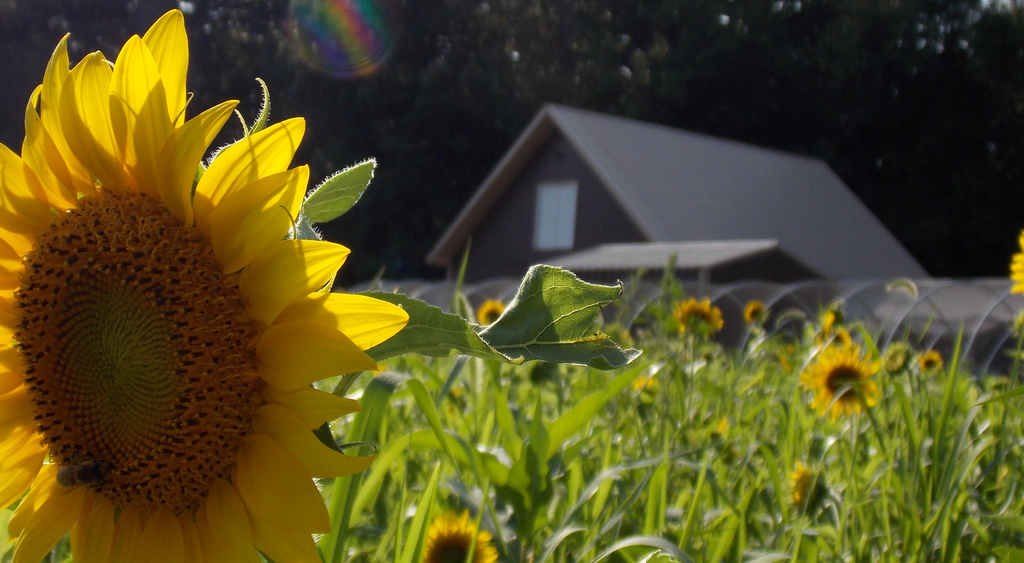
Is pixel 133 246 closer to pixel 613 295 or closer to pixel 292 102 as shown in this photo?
pixel 613 295

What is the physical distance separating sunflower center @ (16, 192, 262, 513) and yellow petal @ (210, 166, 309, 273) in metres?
0.03

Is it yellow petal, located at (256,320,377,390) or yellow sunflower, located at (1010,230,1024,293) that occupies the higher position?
yellow petal, located at (256,320,377,390)

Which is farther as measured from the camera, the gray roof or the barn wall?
the barn wall

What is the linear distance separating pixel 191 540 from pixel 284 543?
10 centimetres

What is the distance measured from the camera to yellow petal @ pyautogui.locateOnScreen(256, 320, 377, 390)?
25.9 inches

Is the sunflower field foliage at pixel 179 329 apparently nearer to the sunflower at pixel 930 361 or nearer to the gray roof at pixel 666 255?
the sunflower at pixel 930 361

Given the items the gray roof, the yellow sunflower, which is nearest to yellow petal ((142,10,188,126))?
the yellow sunflower

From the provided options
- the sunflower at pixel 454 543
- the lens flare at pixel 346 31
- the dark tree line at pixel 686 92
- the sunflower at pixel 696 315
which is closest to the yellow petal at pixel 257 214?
the sunflower at pixel 454 543

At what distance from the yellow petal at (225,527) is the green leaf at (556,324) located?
10.2 inches

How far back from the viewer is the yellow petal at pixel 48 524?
77 centimetres

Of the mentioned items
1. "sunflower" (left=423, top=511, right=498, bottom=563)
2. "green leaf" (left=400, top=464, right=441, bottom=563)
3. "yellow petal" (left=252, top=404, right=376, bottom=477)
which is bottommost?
"sunflower" (left=423, top=511, right=498, bottom=563)

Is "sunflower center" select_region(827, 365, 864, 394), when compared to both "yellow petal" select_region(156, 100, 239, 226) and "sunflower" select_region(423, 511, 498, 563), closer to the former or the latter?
"sunflower" select_region(423, 511, 498, 563)

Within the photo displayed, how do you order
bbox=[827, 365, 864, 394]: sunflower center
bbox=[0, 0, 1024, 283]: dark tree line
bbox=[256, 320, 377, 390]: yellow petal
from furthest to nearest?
bbox=[0, 0, 1024, 283]: dark tree line
bbox=[827, 365, 864, 394]: sunflower center
bbox=[256, 320, 377, 390]: yellow petal

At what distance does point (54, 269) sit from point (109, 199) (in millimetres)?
79
